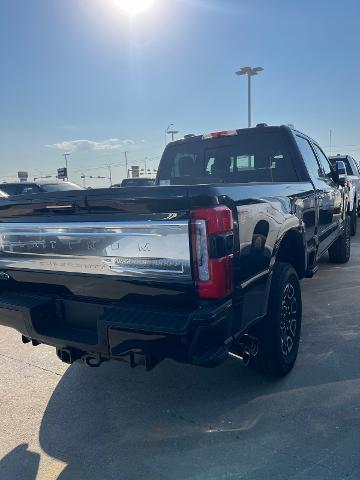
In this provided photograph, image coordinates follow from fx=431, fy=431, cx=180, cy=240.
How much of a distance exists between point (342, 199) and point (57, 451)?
5388 millimetres

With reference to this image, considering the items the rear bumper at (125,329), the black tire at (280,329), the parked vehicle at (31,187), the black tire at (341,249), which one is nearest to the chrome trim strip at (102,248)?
the rear bumper at (125,329)

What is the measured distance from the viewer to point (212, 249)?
226 centimetres

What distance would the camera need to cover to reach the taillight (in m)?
2.24

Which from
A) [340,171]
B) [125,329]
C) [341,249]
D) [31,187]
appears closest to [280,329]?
[125,329]

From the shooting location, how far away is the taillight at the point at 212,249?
Answer: 88.0 inches

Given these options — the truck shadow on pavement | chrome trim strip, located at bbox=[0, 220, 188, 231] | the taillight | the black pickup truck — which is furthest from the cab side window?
chrome trim strip, located at bbox=[0, 220, 188, 231]

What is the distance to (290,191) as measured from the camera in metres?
3.63

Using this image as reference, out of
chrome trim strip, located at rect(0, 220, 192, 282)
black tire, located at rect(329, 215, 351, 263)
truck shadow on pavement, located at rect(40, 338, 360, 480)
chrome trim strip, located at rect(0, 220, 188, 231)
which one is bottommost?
truck shadow on pavement, located at rect(40, 338, 360, 480)

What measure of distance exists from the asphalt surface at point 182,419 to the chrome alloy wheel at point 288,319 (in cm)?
26

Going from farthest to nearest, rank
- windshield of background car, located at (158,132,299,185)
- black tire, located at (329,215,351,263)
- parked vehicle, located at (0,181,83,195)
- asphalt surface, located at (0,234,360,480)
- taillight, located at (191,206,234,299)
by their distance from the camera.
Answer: parked vehicle, located at (0,181,83,195) < black tire, located at (329,215,351,263) < windshield of background car, located at (158,132,299,185) < asphalt surface, located at (0,234,360,480) < taillight, located at (191,206,234,299)

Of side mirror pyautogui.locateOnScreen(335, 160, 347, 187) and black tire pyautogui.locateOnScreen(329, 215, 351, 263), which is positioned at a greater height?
side mirror pyautogui.locateOnScreen(335, 160, 347, 187)

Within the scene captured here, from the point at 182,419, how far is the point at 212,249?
1.31 metres

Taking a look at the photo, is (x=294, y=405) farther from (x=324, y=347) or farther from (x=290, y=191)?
(x=290, y=191)

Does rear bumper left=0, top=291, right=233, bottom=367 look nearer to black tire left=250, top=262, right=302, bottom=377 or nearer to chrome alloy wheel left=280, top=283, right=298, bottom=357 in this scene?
black tire left=250, top=262, right=302, bottom=377
